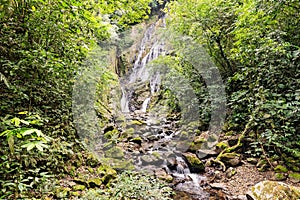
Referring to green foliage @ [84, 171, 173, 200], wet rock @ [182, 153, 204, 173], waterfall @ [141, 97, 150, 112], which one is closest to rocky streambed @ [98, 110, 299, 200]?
wet rock @ [182, 153, 204, 173]

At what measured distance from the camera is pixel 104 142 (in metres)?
6.07

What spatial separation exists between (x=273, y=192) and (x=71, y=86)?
4119 mm

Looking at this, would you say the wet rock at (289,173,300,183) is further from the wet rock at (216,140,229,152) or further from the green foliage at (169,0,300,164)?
the wet rock at (216,140,229,152)

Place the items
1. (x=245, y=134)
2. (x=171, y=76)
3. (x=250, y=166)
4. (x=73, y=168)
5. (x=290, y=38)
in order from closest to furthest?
(x=73, y=168)
(x=290, y=38)
(x=250, y=166)
(x=245, y=134)
(x=171, y=76)

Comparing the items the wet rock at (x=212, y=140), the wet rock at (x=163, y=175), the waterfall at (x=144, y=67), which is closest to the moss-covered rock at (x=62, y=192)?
the wet rock at (x=163, y=175)

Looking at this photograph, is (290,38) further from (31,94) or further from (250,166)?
(31,94)

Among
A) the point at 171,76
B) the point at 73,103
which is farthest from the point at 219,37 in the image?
the point at 73,103

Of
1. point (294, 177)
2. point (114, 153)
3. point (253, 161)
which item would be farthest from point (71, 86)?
point (294, 177)

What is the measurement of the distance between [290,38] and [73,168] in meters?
5.21

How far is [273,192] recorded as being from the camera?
9.66ft

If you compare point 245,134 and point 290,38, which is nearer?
point 290,38

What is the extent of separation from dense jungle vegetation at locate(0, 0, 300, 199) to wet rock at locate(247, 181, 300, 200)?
2.78 ft

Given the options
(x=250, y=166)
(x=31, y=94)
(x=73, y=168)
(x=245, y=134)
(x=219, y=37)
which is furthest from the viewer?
(x=219, y=37)

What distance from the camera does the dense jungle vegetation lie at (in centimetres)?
239
